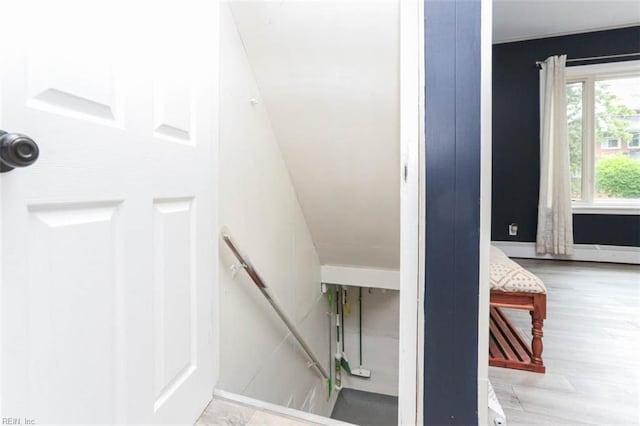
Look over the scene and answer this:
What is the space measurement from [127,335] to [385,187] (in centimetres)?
148

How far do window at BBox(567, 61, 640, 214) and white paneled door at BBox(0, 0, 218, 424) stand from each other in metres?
4.45

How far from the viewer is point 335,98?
5.07ft

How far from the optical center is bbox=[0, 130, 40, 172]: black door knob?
19.8 inches

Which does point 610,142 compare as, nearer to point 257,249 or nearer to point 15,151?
point 257,249

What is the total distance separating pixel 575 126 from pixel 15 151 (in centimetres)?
495

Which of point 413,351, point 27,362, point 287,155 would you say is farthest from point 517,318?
point 27,362

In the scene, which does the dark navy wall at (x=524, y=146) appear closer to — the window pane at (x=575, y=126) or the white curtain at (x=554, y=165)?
the white curtain at (x=554, y=165)

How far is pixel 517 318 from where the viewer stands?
2309 mm

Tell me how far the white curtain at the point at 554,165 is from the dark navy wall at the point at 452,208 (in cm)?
363

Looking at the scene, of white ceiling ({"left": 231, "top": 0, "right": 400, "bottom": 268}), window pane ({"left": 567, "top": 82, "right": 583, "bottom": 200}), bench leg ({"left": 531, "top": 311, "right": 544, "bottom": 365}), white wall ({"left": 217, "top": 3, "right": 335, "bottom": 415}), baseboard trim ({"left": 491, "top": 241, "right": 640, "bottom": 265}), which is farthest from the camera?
window pane ({"left": 567, "top": 82, "right": 583, "bottom": 200})

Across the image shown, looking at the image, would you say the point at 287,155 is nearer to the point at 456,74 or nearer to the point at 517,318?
the point at 456,74

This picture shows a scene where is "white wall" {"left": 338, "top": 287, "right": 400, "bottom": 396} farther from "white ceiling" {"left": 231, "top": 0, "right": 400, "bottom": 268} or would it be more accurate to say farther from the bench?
the bench

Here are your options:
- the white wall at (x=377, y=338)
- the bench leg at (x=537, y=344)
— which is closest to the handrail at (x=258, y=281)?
the white wall at (x=377, y=338)

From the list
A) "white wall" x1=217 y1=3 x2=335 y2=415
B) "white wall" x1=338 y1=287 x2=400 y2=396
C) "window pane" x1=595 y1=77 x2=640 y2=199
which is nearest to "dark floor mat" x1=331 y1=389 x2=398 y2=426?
"white wall" x1=338 y1=287 x2=400 y2=396
